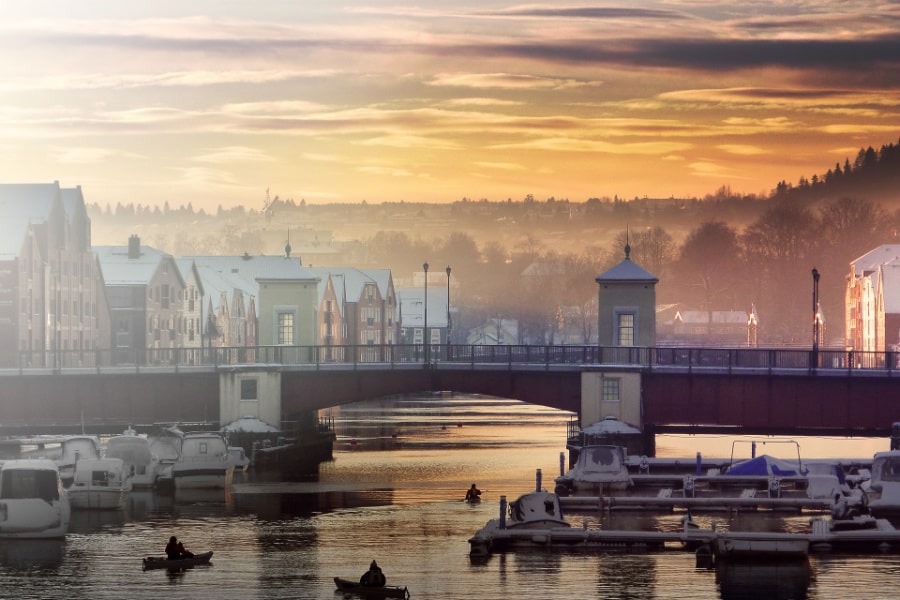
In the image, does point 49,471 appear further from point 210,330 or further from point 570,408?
point 210,330

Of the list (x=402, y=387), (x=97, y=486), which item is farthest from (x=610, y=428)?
(x=97, y=486)

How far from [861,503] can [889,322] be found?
10836cm

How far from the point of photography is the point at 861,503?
281 ft

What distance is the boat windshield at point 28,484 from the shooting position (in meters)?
73.1

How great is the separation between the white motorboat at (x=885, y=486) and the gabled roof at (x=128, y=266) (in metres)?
93.3

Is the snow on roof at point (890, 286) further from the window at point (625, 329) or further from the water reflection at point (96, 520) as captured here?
the water reflection at point (96, 520)

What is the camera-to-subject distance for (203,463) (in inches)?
3853

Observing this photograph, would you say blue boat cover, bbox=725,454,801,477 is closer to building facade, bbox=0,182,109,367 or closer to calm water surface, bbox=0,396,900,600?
calm water surface, bbox=0,396,900,600

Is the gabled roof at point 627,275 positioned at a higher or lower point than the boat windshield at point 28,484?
higher

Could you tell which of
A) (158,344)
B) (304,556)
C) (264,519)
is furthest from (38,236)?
(304,556)

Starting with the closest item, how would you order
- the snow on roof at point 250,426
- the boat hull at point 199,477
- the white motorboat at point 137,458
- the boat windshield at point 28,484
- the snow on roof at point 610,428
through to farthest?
the boat windshield at point 28,484 → the white motorboat at point 137,458 → the boat hull at point 199,477 → the snow on roof at point 610,428 → the snow on roof at point 250,426

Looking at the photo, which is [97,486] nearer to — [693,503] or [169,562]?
[169,562]

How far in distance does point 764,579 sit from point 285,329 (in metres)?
67.9

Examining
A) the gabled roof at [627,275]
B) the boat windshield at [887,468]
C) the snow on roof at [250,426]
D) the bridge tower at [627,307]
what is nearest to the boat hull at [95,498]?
the snow on roof at [250,426]
